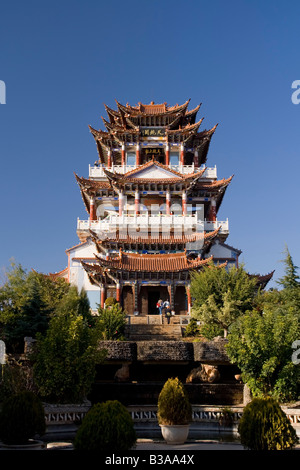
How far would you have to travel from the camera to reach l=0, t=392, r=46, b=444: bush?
33.8 ft

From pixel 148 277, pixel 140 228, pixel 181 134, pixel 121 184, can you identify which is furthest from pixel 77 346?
pixel 181 134

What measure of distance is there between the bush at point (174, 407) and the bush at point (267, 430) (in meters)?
2.67

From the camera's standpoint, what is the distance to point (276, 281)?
22.6 metres

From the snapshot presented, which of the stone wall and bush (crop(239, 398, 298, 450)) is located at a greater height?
the stone wall

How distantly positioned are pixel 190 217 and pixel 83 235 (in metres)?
10.9

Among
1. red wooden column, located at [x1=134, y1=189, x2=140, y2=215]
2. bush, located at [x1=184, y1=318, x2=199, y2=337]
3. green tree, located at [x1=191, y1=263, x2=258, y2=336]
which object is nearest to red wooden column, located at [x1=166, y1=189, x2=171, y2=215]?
red wooden column, located at [x1=134, y1=189, x2=140, y2=215]

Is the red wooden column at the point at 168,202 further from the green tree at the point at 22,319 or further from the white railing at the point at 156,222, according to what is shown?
the green tree at the point at 22,319

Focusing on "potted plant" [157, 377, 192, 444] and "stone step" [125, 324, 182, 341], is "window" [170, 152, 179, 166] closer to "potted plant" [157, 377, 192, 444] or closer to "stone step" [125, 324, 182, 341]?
"stone step" [125, 324, 182, 341]

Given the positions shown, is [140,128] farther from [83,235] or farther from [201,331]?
[201,331]

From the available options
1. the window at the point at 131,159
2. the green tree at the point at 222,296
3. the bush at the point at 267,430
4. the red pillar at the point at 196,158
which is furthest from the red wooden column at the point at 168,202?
the bush at the point at 267,430

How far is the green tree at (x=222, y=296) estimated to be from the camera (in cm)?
2331

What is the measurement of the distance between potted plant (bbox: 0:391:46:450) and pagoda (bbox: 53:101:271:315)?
2232 cm

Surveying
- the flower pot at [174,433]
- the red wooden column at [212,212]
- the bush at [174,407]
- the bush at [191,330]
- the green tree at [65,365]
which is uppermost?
the red wooden column at [212,212]

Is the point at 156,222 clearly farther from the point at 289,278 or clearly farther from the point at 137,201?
the point at 289,278
